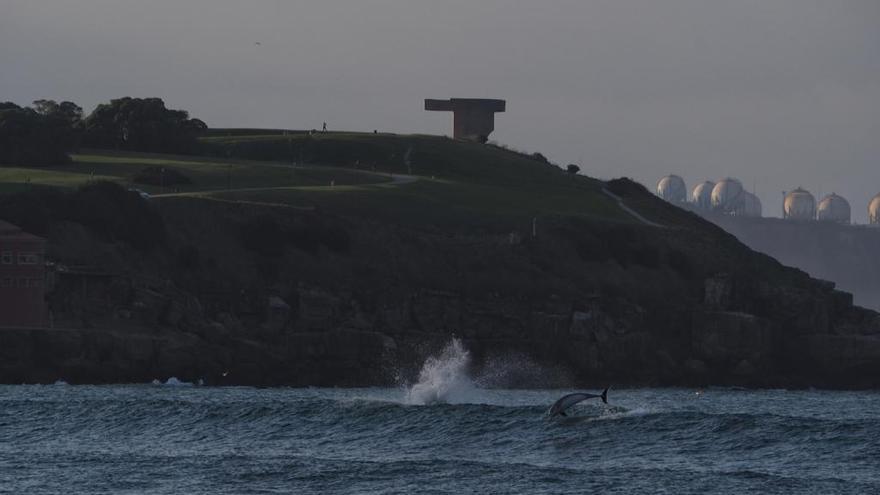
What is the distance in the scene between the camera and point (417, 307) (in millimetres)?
122562

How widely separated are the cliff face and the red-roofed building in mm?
1420

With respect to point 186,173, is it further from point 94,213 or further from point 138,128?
point 94,213

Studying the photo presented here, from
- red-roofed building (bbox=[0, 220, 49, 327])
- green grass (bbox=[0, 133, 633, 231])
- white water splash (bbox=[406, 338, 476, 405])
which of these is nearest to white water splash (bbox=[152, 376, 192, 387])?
red-roofed building (bbox=[0, 220, 49, 327])

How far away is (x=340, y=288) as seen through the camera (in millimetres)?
122062

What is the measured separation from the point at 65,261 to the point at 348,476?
60798 mm

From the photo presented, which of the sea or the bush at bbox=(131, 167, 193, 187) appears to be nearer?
the sea

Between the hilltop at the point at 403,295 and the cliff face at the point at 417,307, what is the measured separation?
143mm

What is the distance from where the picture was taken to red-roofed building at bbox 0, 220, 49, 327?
363 ft

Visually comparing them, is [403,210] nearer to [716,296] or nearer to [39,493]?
[716,296]

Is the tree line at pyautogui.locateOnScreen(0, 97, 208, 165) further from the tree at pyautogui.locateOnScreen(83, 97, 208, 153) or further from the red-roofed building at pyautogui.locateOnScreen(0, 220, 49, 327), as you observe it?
the red-roofed building at pyautogui.locateOnScreen(0, 220, 49, 327)

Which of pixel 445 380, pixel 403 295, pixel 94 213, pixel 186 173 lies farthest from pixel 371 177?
pixel 445 380

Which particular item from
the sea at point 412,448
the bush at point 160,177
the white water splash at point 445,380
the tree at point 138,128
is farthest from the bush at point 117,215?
the tree at point 138,128

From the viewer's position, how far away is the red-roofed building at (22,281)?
110688 mm

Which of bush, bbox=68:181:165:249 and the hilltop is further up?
bush, bbox=68:181:165:249
